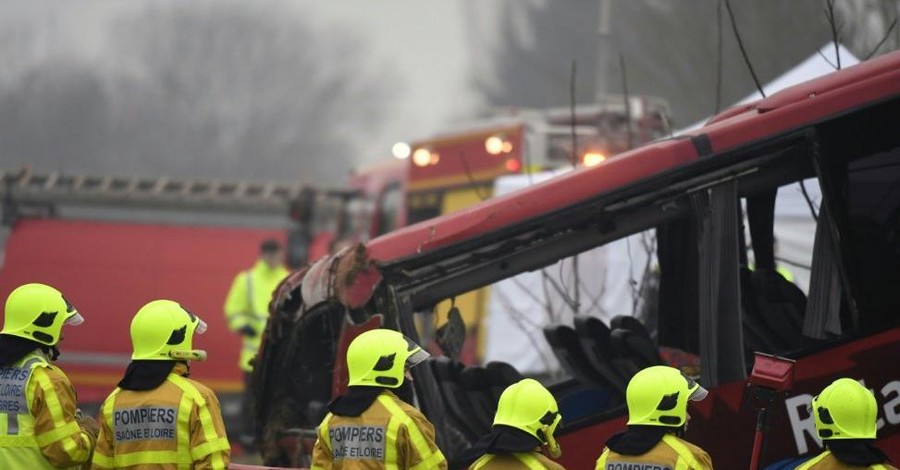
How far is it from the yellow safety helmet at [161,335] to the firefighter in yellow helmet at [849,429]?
7.40 feet

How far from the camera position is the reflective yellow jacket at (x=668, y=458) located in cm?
538

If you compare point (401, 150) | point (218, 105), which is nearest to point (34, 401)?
point (401, 150)

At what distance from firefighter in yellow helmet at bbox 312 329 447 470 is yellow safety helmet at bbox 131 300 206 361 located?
1.94ft

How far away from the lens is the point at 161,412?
230 inches

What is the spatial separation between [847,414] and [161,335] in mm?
2405

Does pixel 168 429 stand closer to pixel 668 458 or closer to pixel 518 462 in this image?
pixel 518 462

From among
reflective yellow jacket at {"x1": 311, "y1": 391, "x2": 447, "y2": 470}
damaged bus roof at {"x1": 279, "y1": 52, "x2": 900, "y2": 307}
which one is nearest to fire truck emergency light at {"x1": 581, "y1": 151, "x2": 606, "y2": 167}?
damaged bus roof at {"x1": 279, "y1": 52, "x2": 900, "y2": 307}

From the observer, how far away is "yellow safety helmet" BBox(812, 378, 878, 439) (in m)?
5.23

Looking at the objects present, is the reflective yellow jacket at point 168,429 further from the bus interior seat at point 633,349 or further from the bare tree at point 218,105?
the bare tree at point 218,105

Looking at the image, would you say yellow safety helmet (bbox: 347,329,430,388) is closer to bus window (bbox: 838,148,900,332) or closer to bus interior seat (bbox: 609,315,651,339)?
bus window (bbox: 838,148,900,332)

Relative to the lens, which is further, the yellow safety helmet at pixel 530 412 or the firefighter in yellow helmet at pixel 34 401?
the firefighter in yellow helmet at pixel 34 401

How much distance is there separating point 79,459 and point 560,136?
27.6 feet

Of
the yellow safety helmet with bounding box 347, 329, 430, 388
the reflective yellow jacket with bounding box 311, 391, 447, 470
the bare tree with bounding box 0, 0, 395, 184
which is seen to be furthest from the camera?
the bare tree with bounding box 0, 0, 395, 184

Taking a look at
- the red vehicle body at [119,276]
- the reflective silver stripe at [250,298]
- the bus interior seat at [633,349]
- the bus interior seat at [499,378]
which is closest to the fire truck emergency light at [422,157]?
the red vehicle body at [119,276]
